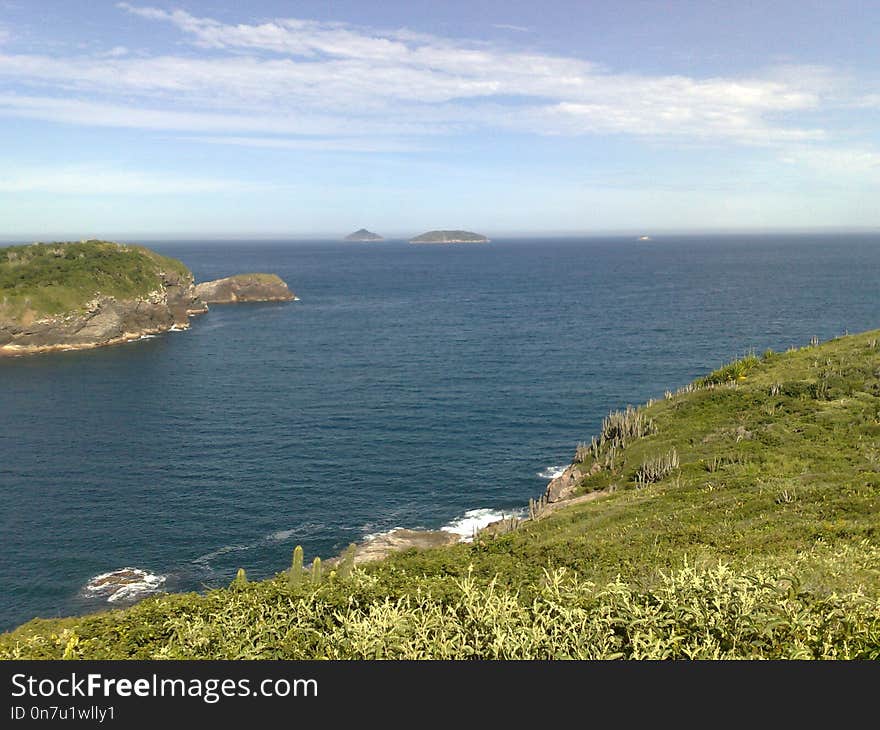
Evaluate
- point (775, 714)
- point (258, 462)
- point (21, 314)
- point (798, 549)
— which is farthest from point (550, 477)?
point (21, 314)

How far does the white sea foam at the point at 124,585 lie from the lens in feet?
147

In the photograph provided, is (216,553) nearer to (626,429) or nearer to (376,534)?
(376,534)

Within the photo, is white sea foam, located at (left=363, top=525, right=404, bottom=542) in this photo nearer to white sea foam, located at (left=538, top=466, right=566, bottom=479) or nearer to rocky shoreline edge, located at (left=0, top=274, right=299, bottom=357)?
white sea foam, located at (left=538, top=466, right=566, bottom=479)

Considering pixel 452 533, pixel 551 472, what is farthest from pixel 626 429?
pixel 452 533

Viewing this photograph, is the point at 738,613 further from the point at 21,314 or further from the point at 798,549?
the point at 21,314

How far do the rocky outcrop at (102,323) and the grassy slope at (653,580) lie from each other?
11660 cm

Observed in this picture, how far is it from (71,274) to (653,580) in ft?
520

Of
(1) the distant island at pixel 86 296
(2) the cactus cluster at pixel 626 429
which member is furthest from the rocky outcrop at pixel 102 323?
(2) the cactus cluster at pixel 626 429

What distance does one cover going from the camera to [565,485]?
52875 millimetres

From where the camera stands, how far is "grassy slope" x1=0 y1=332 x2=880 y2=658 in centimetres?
1439

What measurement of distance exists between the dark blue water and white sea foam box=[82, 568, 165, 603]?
0.86 metres

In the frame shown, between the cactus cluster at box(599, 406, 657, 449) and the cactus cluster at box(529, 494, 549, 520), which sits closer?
the cactus cluster at box(529, 494, 549, 520)

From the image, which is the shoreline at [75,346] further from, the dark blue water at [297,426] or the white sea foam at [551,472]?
the white sea foam at [551,472]

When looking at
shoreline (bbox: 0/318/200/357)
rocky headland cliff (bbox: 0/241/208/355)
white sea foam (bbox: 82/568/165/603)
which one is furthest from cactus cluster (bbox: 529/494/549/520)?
rocky headland cliff (bbox: 0/241/208/355)
